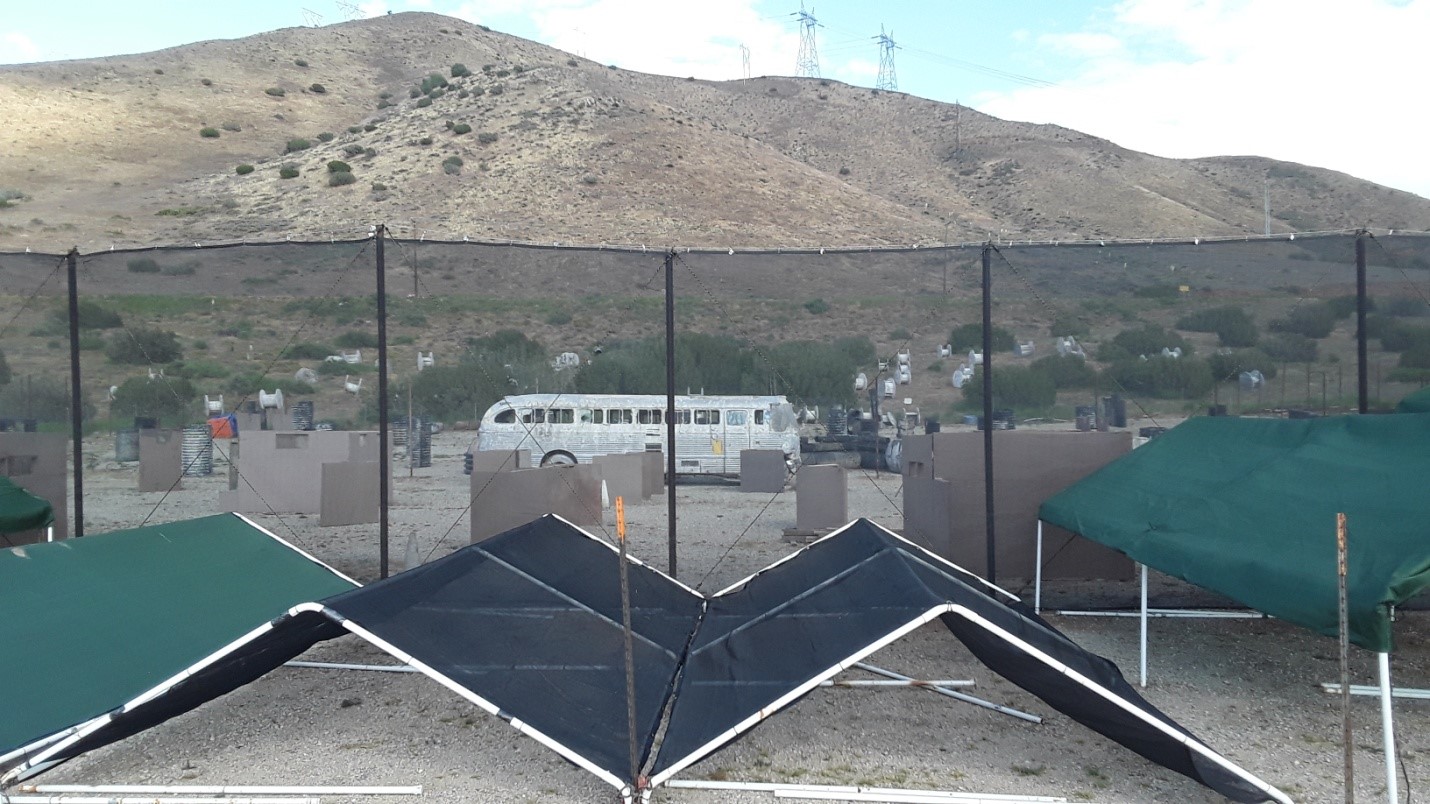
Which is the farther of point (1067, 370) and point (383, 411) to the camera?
point (1067, 370)

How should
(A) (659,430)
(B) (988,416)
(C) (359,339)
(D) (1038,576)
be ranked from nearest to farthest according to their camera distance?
(D) (1038,576), (B) (988,416), (C) (359,339), (A) (659,430)

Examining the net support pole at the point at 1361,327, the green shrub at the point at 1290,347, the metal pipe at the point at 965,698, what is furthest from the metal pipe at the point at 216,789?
the net support pole at the point at 1361,327

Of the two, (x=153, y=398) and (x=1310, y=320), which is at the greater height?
(x=1310, y=320)

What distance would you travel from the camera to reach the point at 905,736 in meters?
5.25

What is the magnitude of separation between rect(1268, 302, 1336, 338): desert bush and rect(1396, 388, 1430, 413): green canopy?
3.42ft

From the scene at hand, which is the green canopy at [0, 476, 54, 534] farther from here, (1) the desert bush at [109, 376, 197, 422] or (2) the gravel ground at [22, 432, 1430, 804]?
(2) the gravel ground at [22, 432, 1430, 804]

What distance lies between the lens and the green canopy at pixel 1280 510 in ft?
15.1

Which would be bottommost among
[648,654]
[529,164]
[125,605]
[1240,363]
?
[648,654]

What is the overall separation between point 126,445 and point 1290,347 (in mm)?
11062

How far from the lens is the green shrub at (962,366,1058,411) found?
8.48 meters

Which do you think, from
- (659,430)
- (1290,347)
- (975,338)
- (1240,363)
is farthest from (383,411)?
(659,430)

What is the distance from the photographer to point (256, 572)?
6.56 m

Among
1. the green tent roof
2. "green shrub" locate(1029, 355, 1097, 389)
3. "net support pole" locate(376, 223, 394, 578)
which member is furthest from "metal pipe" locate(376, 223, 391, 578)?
"green shrub" locate(1029, 355, 1097, 389)

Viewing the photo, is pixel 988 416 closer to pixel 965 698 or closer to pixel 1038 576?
pixel 1038 576
